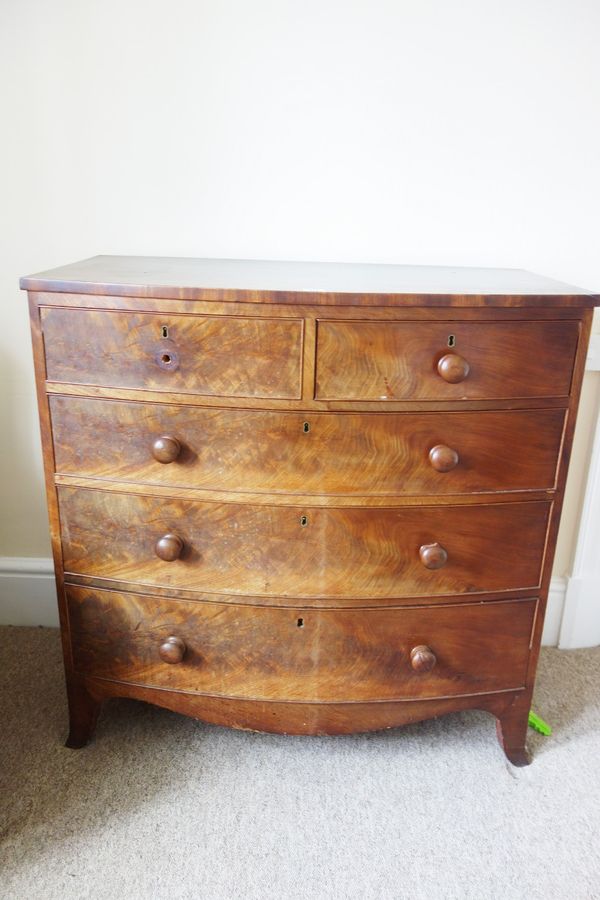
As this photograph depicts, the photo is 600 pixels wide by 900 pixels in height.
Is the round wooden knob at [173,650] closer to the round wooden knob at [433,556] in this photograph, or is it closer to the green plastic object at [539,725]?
the round wooden knob at [433,556]

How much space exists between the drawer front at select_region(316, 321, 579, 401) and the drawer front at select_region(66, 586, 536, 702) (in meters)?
0.46

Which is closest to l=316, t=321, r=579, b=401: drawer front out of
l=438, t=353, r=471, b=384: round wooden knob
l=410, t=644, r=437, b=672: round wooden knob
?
l=438, t=353, r=471, b=384: round wooden knob

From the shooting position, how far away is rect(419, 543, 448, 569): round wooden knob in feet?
4.58

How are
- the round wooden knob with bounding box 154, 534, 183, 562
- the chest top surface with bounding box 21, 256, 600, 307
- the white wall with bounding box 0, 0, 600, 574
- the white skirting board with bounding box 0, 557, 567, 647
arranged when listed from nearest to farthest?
the chest top surface with bounding box 21, 256, 600, 307
the round wooden knob with bounding box 154, 534, 183, 562
the white wall with bounding box 0, 0, 600, 574
the white skirting board with bounding box 0, 557, 567, 647

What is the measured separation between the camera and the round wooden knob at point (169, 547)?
4.55 feet

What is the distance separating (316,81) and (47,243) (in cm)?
78

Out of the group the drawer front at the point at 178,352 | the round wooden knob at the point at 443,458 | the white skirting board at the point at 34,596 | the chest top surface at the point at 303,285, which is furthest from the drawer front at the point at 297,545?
the white skirting board at the point at 34,596

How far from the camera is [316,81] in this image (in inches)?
66.0

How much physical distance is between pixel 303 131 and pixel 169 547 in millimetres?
1045

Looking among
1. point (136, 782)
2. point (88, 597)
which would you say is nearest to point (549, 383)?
point (88, 597)

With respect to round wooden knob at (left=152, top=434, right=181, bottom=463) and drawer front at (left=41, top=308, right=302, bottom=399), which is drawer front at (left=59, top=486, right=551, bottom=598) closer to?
round wooden knob at (left=152, top=434, right=181, bottom=463)

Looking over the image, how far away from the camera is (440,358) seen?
1.31 meters

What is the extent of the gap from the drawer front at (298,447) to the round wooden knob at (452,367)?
0.08 meters

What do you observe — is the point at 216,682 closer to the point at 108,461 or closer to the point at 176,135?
the point at 108,461
